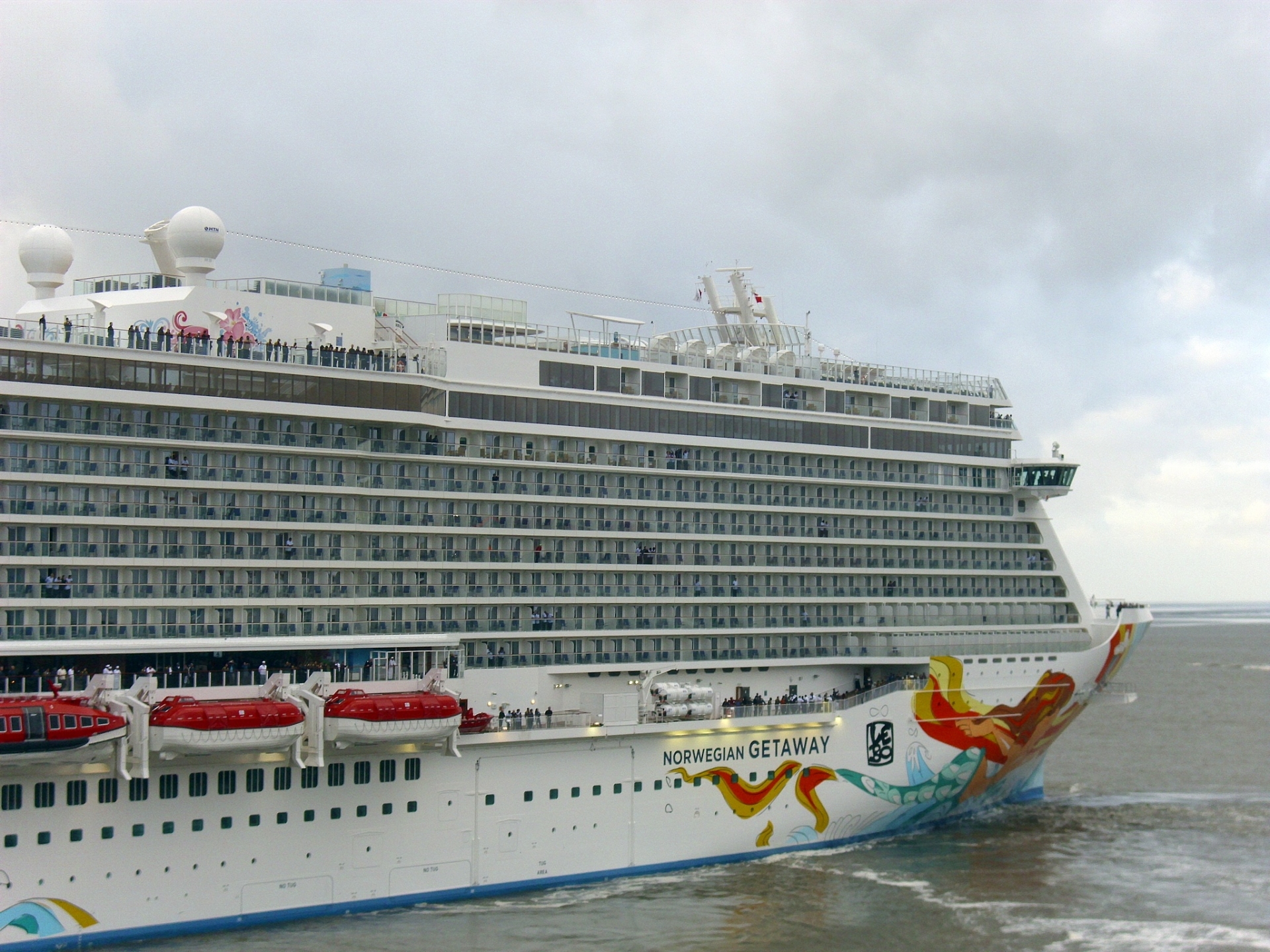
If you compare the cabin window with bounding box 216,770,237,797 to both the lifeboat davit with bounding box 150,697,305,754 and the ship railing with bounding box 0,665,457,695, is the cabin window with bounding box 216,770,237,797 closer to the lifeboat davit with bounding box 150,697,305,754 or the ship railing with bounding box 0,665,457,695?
the lifeboat davit with bounding box 150,697,305,754

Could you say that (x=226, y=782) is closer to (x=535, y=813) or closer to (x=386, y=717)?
(x=386, y=717)

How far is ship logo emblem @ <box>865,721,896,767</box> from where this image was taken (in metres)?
42.0

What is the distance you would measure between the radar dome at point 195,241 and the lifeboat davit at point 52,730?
38.2 ft

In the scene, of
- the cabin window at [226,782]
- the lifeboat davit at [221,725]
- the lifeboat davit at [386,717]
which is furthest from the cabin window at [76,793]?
the lifeboat davit at [386,717]

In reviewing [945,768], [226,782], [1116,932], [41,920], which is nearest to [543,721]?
[226,782]

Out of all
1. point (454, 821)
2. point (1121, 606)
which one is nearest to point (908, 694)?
point (1121, 606)

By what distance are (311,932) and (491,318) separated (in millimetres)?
16843

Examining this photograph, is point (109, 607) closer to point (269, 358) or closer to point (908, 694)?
point (269, 358)

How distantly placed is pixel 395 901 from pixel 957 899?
1385 centimetres

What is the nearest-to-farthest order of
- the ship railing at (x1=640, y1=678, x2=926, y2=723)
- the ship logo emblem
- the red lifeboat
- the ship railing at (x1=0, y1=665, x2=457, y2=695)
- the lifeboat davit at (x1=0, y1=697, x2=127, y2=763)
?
the lifeboat davit at (x1=0, y1=697, x2=127, y2=763), the ship railing at (x1=0, y1=665, x2=457, y2=695), the red lifeboat, the ship railing at (x1=640, y1=678, x2=926, y2=723), the ship logo emblem

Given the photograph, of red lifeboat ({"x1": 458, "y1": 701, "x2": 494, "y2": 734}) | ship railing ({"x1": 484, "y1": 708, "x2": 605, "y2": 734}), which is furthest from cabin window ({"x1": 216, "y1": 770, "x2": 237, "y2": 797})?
ship railing ({"x1": 484, "y1": 708, "x2": 605, "y2": 734})

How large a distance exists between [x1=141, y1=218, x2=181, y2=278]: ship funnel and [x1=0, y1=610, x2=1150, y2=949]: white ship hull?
44.6 feet

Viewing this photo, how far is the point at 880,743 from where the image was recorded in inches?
1660

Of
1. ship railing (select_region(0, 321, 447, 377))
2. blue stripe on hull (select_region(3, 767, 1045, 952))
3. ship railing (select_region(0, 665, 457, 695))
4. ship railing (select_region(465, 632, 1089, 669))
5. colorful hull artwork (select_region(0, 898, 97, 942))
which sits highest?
ship railing (select_region(0, 321, 447, 377))
